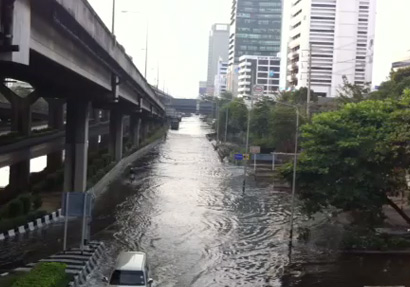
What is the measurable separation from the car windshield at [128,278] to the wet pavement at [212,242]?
2421 mm

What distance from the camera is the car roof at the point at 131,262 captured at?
14.6 metres

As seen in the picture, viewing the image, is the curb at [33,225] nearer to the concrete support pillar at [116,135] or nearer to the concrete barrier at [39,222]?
the concrete barrier at [39,222]

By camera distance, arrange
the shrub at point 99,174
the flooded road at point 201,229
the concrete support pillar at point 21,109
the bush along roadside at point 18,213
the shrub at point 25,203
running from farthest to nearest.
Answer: the concrete support pillar at point 21,109 → the shrub at point 99,174 → the shrub at point 25,203 → the bush along roadside at point 18,213 → the flooded road at point 201,229

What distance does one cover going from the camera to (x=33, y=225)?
25.2 meters

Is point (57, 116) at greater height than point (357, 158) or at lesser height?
greater

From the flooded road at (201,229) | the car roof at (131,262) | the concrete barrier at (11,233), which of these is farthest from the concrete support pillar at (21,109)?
the car roof at (131,262)

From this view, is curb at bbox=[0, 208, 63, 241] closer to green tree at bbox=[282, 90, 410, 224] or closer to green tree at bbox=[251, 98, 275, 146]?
green tree at bbox=[282, 90, 410, 224]

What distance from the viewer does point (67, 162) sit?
32844 mm

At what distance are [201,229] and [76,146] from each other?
10331mm

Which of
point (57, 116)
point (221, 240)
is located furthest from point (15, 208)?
point (57, 116)

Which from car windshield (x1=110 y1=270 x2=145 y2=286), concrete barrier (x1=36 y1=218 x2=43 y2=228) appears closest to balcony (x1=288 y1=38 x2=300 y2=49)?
concrete barrier (x1=36 y1=218 x2=43 y2=228)

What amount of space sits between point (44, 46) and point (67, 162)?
1803cm

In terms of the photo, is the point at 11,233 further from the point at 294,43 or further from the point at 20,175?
the point at 294,43

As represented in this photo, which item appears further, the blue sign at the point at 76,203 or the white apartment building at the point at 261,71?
the white apartment building at the point at 261,71
